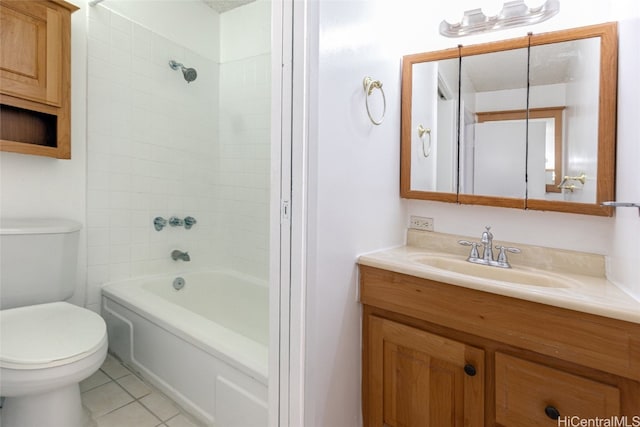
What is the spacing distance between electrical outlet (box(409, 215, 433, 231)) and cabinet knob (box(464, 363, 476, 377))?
0.66 meters

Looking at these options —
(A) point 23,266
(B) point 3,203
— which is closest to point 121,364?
(A) point 23,266

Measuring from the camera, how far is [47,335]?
133 cm

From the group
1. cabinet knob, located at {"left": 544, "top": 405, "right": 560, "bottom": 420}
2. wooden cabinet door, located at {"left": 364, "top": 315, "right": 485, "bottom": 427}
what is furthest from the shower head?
cabinet knob, located at {"left": 544, "top": 405, "right": 560, "bottom": 420}

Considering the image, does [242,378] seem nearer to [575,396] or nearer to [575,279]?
[575,396]

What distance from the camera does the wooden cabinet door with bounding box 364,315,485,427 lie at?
1144mm

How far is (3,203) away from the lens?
5.16 feet

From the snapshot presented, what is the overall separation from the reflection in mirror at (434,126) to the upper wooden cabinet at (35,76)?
1.69 meters

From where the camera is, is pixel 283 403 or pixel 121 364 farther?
pixel 121 364

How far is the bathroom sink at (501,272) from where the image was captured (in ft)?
4.04

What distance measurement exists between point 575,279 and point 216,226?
209cm

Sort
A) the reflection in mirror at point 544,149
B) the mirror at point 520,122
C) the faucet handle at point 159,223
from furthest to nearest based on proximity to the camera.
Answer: the faucet handle at point 159,223, the reflection in mirror at point 544,149, the mirror at point 520,122

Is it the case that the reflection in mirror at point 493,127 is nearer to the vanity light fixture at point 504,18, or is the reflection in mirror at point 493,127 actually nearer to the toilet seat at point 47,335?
the vanity light fixture at point 504,18

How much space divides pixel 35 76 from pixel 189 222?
44.2 inches

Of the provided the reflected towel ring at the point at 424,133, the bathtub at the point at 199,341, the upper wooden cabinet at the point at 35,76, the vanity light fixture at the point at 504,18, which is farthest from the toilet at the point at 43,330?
the vanity light fixture at the point at 504,18
